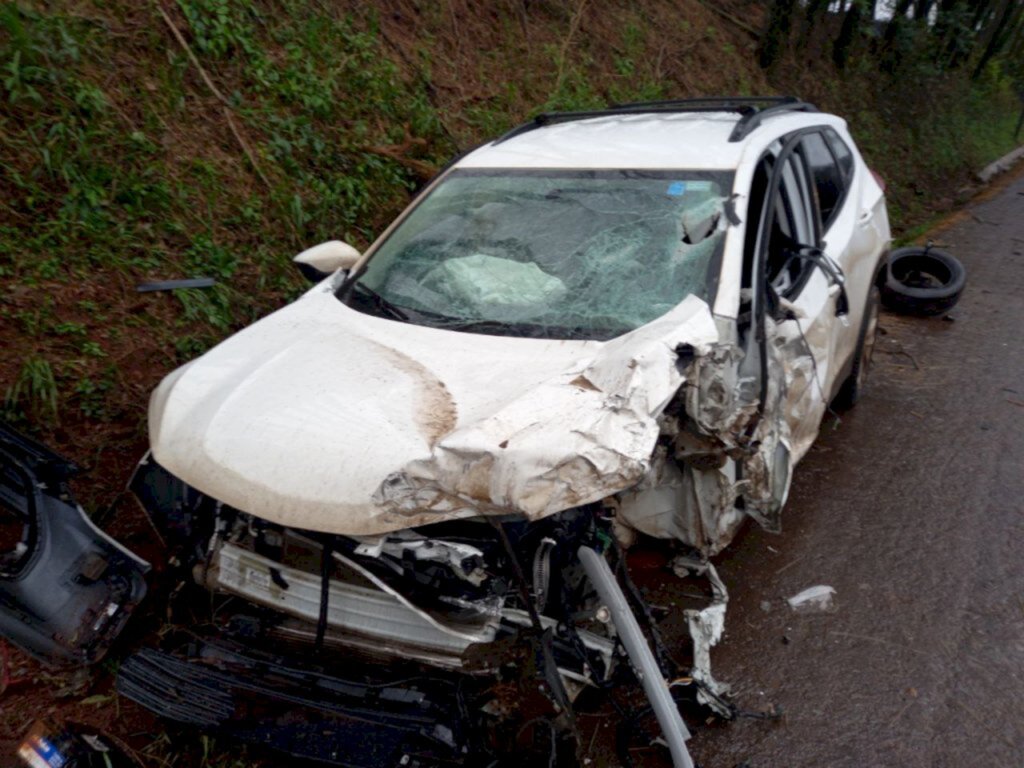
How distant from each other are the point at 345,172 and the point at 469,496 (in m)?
4.05

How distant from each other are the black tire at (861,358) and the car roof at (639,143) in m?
1.11

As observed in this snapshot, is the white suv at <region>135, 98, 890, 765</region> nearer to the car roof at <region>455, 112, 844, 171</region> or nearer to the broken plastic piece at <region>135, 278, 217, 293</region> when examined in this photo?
the car roof at <region>455, 112, 844, 171</region>

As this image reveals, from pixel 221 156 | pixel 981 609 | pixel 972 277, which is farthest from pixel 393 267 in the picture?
pixel 972 277

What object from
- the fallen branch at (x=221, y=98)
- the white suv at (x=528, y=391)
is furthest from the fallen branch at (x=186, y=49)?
the white suv at (x=528, y=391)

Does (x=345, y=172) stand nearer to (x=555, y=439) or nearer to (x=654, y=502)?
(x=654, y=502)

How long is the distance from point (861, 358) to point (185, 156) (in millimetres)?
4227

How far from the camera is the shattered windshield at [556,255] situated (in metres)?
2.94

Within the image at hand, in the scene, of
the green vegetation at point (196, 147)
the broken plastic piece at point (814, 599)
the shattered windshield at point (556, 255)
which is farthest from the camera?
the green vegetation at point (196, 147)

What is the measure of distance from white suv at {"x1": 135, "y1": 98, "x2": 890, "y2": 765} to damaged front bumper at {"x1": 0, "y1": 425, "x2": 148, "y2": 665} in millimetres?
268

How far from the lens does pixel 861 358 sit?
183 inches

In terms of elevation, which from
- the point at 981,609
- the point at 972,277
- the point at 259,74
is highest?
the point at 259,74

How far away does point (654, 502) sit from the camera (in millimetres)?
2951

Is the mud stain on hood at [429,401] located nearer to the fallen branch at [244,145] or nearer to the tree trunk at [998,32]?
the fallen branch at [244,145]

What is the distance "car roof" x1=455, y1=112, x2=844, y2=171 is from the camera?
329 centimetres
